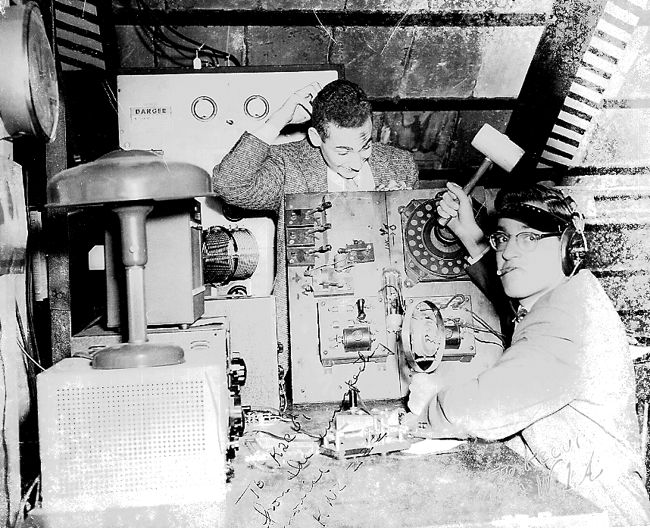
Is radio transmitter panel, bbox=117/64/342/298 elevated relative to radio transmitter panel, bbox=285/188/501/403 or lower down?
elevated

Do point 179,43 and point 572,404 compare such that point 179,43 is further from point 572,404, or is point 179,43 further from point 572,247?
point 572,404

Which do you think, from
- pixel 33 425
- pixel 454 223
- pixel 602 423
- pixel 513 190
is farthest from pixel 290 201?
pixel 602 423

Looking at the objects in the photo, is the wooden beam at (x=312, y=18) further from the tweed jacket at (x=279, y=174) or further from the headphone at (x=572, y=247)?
the headphone at (x=572, y=247)

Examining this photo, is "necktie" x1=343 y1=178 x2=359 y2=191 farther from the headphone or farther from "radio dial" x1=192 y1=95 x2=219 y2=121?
the headphone

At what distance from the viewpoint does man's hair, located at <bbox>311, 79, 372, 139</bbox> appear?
261 cm

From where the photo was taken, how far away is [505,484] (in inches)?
54.4

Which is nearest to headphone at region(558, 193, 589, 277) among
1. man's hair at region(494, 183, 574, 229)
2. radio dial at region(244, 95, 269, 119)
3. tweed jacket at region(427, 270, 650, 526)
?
man's hair at region(494, 183, 574, 229)

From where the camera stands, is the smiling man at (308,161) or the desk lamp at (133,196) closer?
the desk lamp at (133,196)

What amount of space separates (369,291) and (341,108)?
0.80 metres

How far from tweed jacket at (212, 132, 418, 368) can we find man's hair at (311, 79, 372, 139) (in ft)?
0.59

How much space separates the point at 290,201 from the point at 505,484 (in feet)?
4.95

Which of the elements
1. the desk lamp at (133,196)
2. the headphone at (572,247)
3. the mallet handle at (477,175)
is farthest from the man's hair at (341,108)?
the desk lamp at (133,196)

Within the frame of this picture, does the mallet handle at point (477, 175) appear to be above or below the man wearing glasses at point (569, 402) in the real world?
→ above

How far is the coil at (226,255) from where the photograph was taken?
7.34ft
